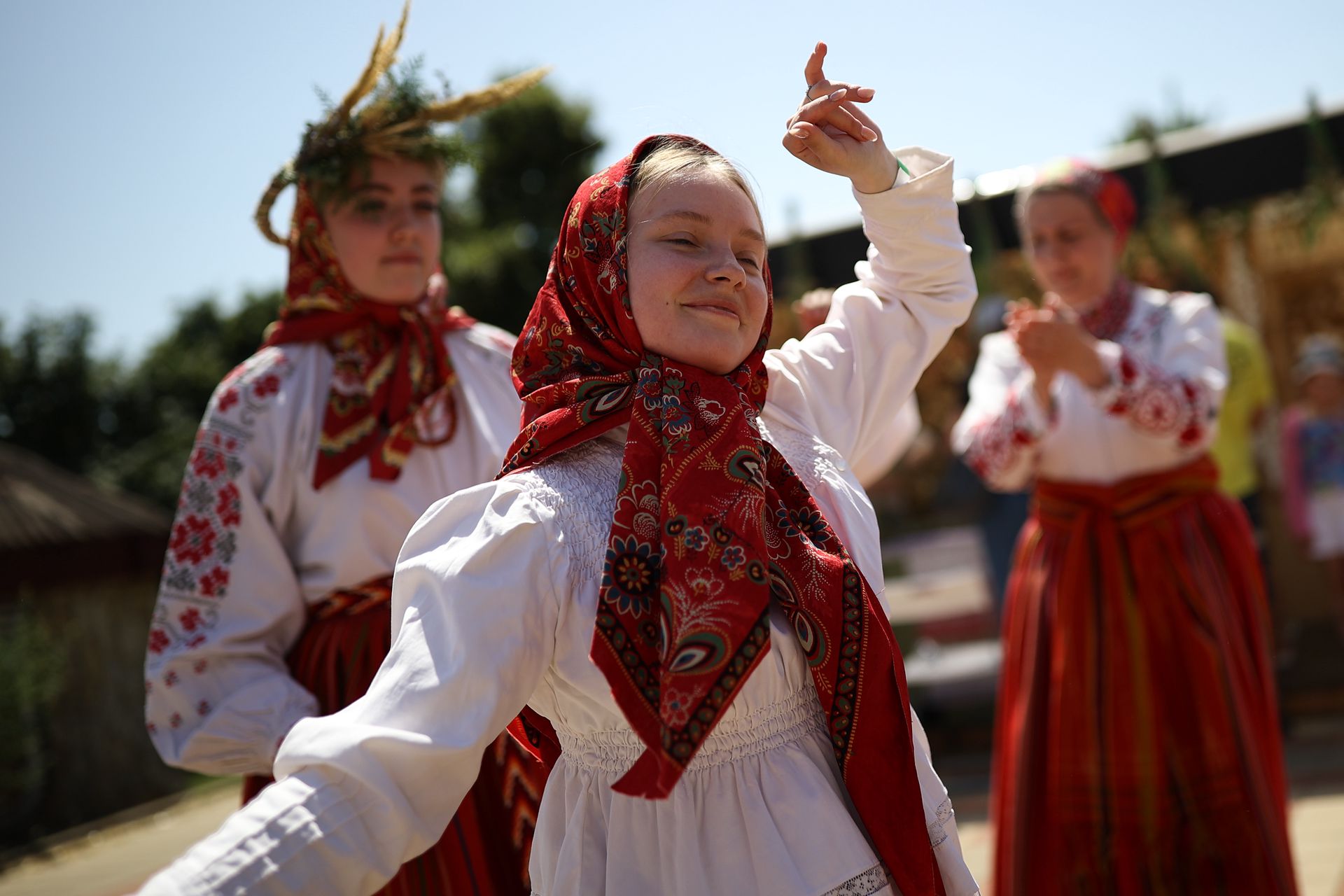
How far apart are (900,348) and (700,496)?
685mm

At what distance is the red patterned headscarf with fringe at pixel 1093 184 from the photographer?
340 cm

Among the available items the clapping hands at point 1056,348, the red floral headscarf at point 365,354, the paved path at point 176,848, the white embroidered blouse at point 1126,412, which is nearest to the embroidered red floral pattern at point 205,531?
the red floral headscarf at point 365,354

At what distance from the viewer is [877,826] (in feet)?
4.76

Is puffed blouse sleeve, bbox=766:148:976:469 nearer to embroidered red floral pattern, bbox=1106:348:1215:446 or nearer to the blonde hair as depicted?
the blonde hair

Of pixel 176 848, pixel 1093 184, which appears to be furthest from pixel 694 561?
pixel 176 848

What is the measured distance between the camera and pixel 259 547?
94.5 inches

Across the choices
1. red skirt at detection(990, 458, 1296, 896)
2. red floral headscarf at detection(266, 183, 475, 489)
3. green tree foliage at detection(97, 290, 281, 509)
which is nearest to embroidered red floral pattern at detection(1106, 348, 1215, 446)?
red skirt at detection(990, 458, 1296, 896)

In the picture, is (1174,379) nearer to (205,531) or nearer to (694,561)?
(694,561)

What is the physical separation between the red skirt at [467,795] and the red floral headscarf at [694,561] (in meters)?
0.76

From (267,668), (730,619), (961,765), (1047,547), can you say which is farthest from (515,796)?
(961,765)

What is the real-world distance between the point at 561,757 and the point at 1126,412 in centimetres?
205

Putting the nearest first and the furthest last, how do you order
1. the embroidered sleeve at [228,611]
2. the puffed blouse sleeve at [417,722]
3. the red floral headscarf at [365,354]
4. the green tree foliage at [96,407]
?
the puffed blouse sleeve at [417,722] < the embroidered sleeve at [228,611] < the red floral headscarf at [365,354] < the green tree foliage at [96,407]

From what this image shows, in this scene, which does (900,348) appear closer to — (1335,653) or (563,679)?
(563,679)

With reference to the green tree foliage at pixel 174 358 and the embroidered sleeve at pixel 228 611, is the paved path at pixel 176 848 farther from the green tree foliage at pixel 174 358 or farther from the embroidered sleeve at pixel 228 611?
the green tree foliage at pixel 174 358
